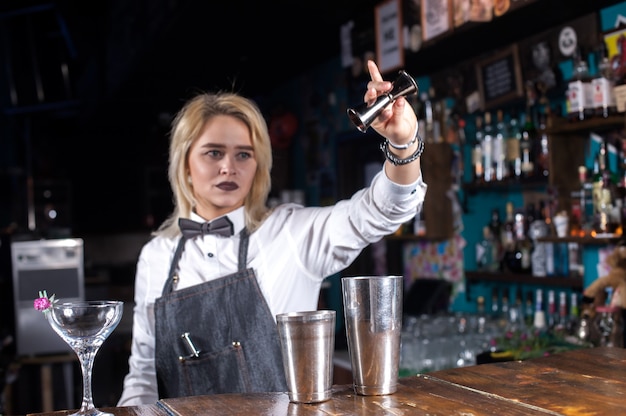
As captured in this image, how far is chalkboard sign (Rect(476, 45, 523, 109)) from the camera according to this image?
372 centimetres

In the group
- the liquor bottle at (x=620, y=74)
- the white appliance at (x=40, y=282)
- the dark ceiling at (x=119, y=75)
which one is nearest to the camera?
the liquor bottle at (x=620, y=74)

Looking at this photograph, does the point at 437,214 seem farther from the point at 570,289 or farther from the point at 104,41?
the point at 104,41

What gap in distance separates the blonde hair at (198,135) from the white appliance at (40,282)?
3661mm

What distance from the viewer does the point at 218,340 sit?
2.04 meters

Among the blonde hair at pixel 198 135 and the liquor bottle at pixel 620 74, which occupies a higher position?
the liquor bottle at pixel 620 74

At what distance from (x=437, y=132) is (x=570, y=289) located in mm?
1293

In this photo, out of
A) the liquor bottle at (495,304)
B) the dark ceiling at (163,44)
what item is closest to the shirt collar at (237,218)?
the dark ceiling at (163,44)

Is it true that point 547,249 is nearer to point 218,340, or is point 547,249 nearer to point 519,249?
point 519,249

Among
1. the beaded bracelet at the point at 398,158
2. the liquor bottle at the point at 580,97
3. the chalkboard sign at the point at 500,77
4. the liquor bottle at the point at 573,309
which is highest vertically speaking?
the chalkboard sign at the point at 500,77

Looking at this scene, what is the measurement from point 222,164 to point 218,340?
489mm

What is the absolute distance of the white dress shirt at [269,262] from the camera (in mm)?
2053

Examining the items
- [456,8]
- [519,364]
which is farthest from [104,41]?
[519,364]

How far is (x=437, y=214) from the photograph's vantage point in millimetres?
4496

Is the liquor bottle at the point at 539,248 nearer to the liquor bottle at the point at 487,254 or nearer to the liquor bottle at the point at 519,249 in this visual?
the liquor bottle at the point at 519,249
